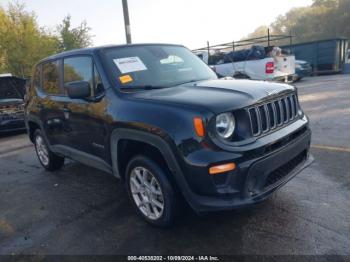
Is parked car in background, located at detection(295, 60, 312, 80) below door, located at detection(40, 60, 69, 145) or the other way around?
below

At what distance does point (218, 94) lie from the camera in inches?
125

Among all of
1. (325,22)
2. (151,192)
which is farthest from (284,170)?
(325,22)

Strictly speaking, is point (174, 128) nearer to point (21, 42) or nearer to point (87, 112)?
point (87, 112)

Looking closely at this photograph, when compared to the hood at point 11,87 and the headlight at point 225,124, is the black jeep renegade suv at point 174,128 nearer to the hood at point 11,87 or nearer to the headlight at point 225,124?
the headlight at point 225,124

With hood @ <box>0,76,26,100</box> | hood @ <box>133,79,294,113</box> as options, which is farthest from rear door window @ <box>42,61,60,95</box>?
hood @ <box>0,76,26,100</box>

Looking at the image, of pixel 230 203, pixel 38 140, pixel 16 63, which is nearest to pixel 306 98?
pixel 38 140

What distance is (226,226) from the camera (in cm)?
338

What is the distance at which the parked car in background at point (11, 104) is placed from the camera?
9672 mm

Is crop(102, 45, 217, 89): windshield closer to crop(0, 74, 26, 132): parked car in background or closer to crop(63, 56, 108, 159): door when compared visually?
crop(63, 56, 108, 159): door

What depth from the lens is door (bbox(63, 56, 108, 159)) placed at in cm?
384

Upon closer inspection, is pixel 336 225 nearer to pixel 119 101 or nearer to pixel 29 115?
pixel 119 101

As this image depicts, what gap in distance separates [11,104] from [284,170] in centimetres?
877

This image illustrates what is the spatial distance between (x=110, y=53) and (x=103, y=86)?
1.49ft

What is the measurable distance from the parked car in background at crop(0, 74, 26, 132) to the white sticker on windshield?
7111 millimetres
